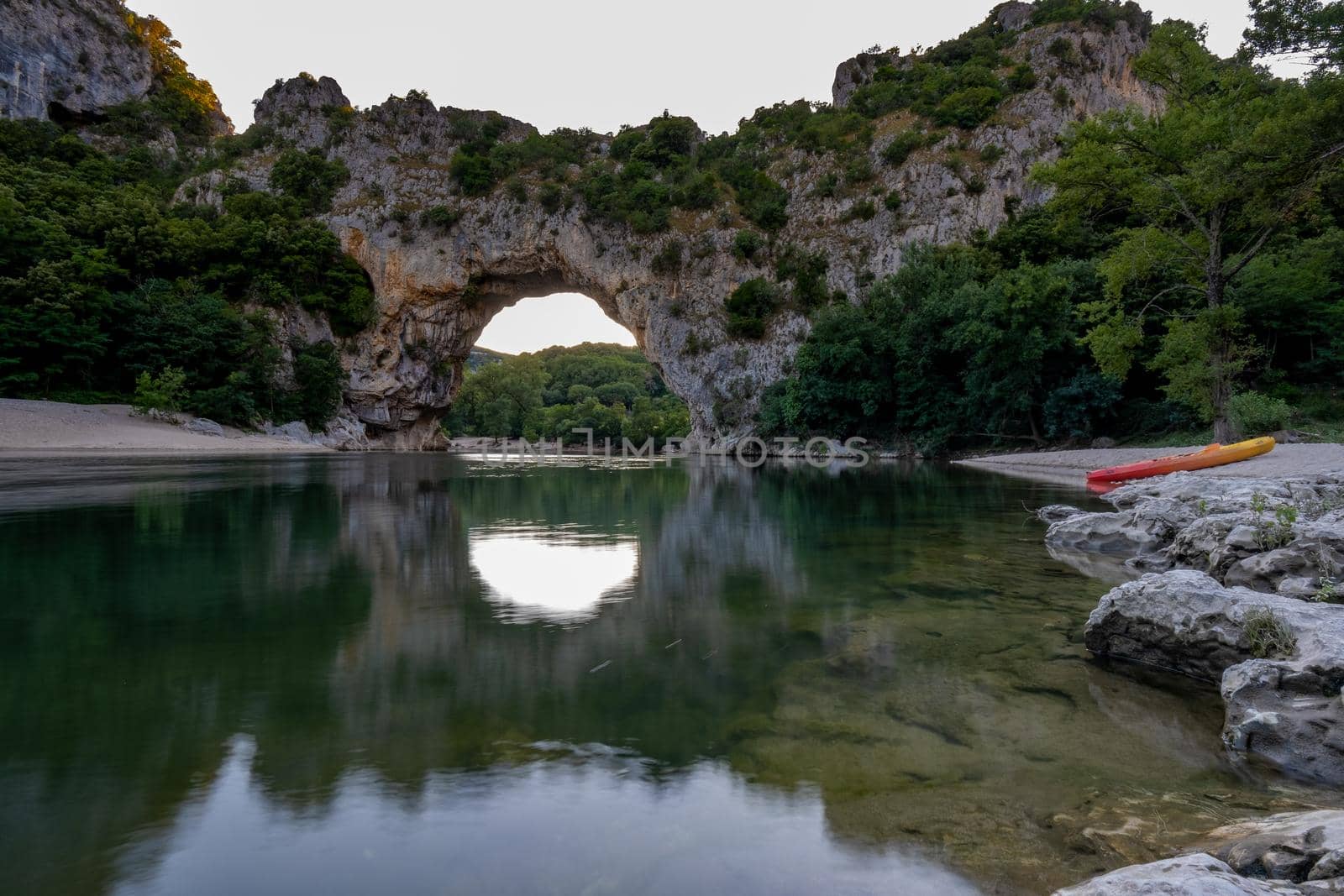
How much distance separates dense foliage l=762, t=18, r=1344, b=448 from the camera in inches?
561

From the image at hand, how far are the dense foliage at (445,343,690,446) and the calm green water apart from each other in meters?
60.4

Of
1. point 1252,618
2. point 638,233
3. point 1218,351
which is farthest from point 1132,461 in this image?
point 638,233

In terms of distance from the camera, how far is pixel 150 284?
36.3 metres

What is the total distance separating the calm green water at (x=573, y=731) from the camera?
204 centimetres

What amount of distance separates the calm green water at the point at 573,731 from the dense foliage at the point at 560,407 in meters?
60.4

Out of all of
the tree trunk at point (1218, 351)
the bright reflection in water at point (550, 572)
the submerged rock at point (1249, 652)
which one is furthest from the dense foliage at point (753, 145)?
the submerged rock at point (1249, 652)

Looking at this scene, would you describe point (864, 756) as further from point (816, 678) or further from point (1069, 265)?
point (1069, 265)

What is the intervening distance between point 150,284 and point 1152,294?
46273 mm

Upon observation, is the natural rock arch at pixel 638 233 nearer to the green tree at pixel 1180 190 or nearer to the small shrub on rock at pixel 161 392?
the small shrub on rock at pixel 161 392

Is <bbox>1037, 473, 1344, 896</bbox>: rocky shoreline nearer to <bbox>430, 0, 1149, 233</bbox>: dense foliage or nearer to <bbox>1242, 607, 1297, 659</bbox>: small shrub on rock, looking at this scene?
<bbox>1242, 607, 1297, 659</bbox>: small shrub on rock

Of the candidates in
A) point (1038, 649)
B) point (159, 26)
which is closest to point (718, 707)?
point (1038, 649)

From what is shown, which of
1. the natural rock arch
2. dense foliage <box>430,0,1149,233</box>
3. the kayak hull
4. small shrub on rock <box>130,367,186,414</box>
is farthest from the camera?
dense foliage <box>430,0,1149,233</box>

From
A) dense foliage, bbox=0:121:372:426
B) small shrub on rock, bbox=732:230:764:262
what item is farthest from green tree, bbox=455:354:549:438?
small shrub on rock, bbox=732:230:764:262

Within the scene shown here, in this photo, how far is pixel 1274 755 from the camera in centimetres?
269
